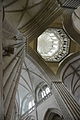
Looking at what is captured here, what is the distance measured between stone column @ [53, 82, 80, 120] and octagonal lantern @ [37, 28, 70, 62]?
12.1 feet

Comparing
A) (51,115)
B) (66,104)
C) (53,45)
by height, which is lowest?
(66,104)

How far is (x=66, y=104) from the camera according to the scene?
11.5 metres

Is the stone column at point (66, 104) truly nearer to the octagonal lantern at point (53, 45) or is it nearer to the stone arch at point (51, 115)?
the stone arch at point (51, 115)

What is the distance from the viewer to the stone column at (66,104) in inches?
426

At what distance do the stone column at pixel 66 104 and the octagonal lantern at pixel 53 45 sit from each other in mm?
3685

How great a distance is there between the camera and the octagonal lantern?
16078 mm

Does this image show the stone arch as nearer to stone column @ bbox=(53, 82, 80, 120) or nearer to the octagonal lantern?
stone column @ bbox=(53, 82, 80, 120)

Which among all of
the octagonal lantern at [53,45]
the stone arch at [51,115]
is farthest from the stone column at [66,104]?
the octagonal lantern at [53,45]

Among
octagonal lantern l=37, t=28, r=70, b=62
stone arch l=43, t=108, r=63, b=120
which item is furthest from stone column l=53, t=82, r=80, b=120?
octagonal lantern l=37, t=28, r=70, b=62

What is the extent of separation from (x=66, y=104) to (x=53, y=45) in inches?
254

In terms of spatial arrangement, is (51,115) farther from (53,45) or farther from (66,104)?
(53,45)

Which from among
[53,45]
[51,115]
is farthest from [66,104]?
[53,45]

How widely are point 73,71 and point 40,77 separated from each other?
2.56 meters

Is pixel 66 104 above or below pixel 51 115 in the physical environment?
below
